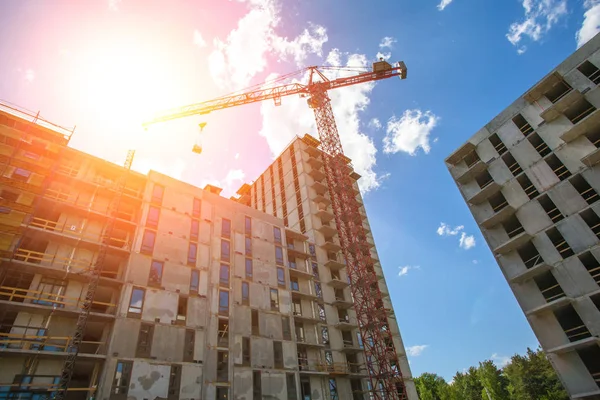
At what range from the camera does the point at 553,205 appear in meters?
32.0

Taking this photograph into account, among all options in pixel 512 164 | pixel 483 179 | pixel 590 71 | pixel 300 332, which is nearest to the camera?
pixel 590 71

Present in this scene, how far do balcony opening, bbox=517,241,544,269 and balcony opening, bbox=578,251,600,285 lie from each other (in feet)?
10.9

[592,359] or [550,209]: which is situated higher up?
[550,209]

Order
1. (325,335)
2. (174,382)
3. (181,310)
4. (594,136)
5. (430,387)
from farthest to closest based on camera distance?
(430,387), (325,335), (594,136), (181,310), (174,382)

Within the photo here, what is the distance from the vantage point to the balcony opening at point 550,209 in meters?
31.3

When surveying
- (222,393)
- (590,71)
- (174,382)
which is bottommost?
(222,393)

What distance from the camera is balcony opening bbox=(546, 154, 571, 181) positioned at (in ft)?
104

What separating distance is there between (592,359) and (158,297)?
37240 mm

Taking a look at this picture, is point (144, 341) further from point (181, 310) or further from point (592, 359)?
point (592, 359)

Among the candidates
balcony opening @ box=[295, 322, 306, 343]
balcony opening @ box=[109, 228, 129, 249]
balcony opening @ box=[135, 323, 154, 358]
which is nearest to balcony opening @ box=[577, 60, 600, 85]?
balcony opening @ box=[295, 322, 306, 343]

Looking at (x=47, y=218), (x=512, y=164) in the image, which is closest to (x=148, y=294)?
(x=47, y=218)

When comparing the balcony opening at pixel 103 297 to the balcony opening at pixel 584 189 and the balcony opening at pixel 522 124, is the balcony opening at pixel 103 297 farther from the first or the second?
the balcony opening at pixel 522 124

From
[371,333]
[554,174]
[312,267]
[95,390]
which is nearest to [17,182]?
[95,390]

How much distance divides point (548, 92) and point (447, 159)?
12.3 metres
